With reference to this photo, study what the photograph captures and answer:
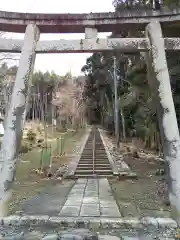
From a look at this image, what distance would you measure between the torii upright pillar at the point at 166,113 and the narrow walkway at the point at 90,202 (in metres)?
1.36

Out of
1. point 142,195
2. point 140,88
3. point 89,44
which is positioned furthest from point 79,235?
point 140,88

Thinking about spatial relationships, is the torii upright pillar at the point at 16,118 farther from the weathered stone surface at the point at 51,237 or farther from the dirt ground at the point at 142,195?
the dirt ground at the point at 142,195

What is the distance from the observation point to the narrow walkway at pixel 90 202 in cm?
624

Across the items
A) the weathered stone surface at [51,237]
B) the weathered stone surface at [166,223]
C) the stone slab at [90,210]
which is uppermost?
the stone slab at [90,210]

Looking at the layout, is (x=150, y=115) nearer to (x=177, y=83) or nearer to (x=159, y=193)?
(x=177, y=83)

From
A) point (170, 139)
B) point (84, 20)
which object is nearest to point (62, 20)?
point (84, 20)

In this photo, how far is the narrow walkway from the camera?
6242mm

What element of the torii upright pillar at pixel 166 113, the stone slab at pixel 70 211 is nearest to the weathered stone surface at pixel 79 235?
the stone slab at pixel 70 211

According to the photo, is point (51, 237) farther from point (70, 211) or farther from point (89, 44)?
point (89, 44)

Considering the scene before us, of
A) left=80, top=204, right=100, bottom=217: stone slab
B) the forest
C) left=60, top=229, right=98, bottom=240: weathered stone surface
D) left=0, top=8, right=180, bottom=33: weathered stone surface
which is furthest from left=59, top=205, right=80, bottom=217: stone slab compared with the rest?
left=0, top=8, right=180, bottom=33: weathered stone surface

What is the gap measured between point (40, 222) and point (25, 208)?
51.2 inches

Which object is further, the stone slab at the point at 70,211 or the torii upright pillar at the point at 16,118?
the stone slab at the point at 70,211

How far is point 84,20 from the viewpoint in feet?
21.6

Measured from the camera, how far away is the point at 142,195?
825cm
